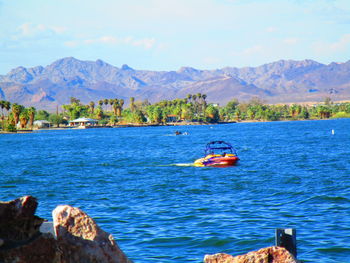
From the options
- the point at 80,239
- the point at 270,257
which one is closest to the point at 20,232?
the point at 80,239

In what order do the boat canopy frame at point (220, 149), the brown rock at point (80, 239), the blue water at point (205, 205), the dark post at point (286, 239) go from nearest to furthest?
the brown rock at point (80, 239)
the dark post at point (286, 239)
the blue water at point (205, 205)
the boat canopy frame at point (220, 149)

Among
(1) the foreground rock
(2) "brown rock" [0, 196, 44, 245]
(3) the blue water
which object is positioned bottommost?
(3) the blue water

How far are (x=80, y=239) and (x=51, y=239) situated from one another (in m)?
0.78

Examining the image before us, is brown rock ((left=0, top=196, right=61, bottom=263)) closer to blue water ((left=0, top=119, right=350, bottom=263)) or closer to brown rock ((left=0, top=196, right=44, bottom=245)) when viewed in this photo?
brown rock ((left=0, top=196, right=44, bottom=245))

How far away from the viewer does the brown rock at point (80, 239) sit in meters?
10.2

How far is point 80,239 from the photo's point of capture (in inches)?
404

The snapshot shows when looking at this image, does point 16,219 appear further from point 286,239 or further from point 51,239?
point 286,239

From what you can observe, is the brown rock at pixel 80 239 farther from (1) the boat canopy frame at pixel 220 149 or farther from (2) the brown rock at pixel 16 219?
(1) the boat canopy frame at pixel 220 149

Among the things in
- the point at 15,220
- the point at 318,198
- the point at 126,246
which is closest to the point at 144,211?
the point at 126,246

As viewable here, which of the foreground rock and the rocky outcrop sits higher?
the rocky outcrop

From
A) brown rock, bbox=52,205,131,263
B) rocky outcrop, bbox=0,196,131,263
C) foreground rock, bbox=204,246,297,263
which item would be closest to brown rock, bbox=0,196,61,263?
rocky outcrop, bbox=0,196,131,263

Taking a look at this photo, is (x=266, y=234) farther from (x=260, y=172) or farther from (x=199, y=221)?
(x=260, y=172)

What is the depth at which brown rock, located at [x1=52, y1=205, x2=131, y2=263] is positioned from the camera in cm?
1020

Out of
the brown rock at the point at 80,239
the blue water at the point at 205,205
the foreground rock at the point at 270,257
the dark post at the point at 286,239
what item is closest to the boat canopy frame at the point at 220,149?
the blue water at the point at 205,205
